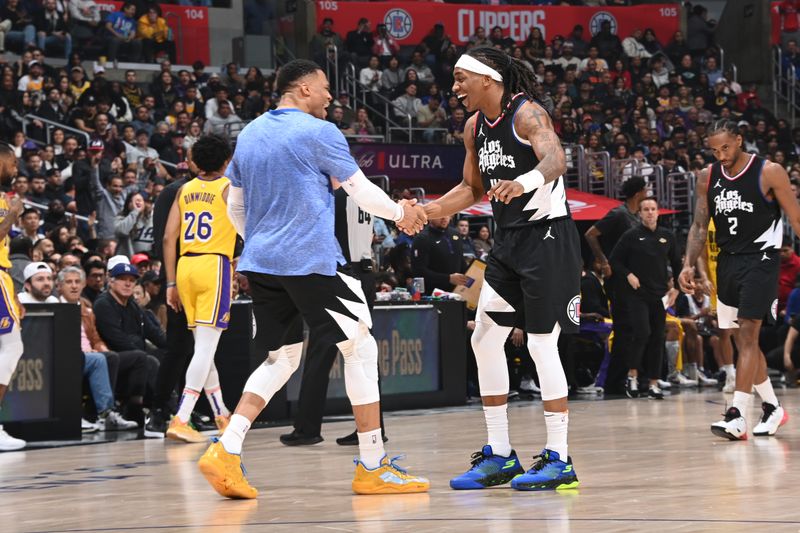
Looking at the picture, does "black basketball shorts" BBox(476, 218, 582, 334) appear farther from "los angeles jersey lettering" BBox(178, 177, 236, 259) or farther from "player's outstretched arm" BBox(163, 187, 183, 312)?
"player's outstretched arm" BBox(163, 187, 183, 312)

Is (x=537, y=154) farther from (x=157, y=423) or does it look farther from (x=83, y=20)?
(x=83, y=20)

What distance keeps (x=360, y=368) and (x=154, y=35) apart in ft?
59.4

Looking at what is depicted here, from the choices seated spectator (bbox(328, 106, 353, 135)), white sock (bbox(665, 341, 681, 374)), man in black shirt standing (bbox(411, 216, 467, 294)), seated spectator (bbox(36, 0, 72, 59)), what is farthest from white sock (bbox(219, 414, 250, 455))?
seated spectator (bbox(36, 0, 72, 59))

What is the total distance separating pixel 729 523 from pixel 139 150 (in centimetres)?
1430

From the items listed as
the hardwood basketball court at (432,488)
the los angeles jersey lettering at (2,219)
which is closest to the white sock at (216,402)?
the hardwood basketball court at (432,488)

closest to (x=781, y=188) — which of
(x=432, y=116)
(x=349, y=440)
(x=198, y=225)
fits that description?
(x=349, y=440)

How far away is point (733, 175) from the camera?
8000 millimetres

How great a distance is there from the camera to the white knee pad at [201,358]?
8.54 m

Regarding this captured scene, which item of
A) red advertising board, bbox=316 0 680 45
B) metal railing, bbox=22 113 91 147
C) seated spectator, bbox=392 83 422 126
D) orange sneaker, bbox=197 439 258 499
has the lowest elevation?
orange sneaker, bbox=197 439 258 499

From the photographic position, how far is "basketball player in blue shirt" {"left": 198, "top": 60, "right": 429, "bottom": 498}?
215 inches

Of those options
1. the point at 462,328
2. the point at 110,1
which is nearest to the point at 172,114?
the point at 110,1

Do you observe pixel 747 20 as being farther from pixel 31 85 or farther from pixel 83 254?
pixel 83 254

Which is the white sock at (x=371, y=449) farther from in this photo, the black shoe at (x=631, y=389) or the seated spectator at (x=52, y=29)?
the seated spectator at (x=52, y=29)

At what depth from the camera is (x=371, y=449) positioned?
5.54 meters
